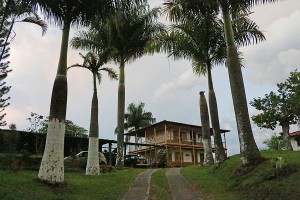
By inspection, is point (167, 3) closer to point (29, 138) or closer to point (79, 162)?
point (79, 162)

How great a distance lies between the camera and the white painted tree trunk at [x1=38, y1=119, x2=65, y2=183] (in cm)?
1205

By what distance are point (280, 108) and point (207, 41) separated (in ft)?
35.2

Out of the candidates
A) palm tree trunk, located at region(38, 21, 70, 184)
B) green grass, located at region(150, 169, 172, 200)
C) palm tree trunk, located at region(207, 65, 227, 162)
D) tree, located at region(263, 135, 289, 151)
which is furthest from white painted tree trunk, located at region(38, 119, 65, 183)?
tree, located at region(263, 135, 289, 151)

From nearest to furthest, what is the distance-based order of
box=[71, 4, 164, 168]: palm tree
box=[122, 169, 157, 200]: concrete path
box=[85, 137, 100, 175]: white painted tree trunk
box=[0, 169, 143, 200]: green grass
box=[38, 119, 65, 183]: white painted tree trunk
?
1. box=[0, 169, 143, 200]: green grass
2. box=[122, 169, 157, 200]: concrete path
3. box=[38, 119, 65, 183]: white painted tree trunk
4. box=[85, 137, 100, 175]: white painted tree trunk
5. box=[71, 4, 164, 168]: palm tree

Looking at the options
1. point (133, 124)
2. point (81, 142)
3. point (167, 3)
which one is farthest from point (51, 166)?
point (133, 124)

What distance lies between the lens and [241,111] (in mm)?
13461

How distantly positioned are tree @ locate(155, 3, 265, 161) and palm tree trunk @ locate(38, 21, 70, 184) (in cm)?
752

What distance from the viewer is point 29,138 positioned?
30125 mm

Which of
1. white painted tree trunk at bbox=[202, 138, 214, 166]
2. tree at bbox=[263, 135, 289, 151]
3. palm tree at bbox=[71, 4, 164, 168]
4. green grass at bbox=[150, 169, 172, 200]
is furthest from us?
palm tree at bbox=[71, 4, 164, 168]

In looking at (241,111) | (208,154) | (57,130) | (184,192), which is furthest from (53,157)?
(208,154)

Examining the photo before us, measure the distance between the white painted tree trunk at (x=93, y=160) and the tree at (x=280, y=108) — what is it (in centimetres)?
1431

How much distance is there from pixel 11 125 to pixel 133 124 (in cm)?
2559

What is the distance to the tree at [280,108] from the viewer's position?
1057 inches

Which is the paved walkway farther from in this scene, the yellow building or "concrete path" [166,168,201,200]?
the yellow building
